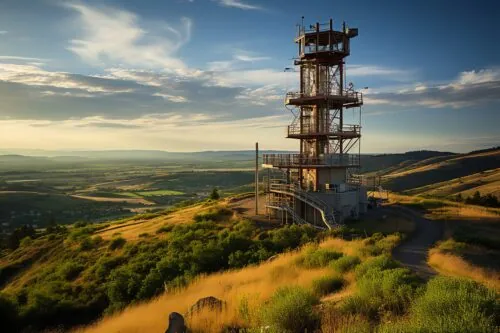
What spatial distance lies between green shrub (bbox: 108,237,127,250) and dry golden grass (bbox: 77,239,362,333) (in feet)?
59.5

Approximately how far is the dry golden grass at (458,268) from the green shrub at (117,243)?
2652cm

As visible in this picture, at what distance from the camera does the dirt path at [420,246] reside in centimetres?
1548

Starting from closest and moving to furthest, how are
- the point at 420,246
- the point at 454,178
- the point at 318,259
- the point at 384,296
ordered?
the point at 384,296, the point at 318,259, the point at 420,246, the point at 454,178

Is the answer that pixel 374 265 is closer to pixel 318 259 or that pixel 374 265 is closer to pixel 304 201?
pixel 318 259

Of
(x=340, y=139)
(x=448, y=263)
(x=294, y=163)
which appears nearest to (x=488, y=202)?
(x=340, y=139)

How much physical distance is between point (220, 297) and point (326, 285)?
Result: 4.06m

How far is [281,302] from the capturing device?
9.14m

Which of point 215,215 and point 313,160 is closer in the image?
point 313,160

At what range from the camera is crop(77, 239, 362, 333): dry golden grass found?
10656 mm

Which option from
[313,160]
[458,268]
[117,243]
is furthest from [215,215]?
[458,268]

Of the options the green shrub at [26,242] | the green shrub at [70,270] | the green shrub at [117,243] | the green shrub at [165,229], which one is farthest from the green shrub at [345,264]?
the green shrub at [26,242]

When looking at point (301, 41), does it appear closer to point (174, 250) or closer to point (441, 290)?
point (174, 250)

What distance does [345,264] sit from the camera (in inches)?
588

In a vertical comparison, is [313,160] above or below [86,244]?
above
